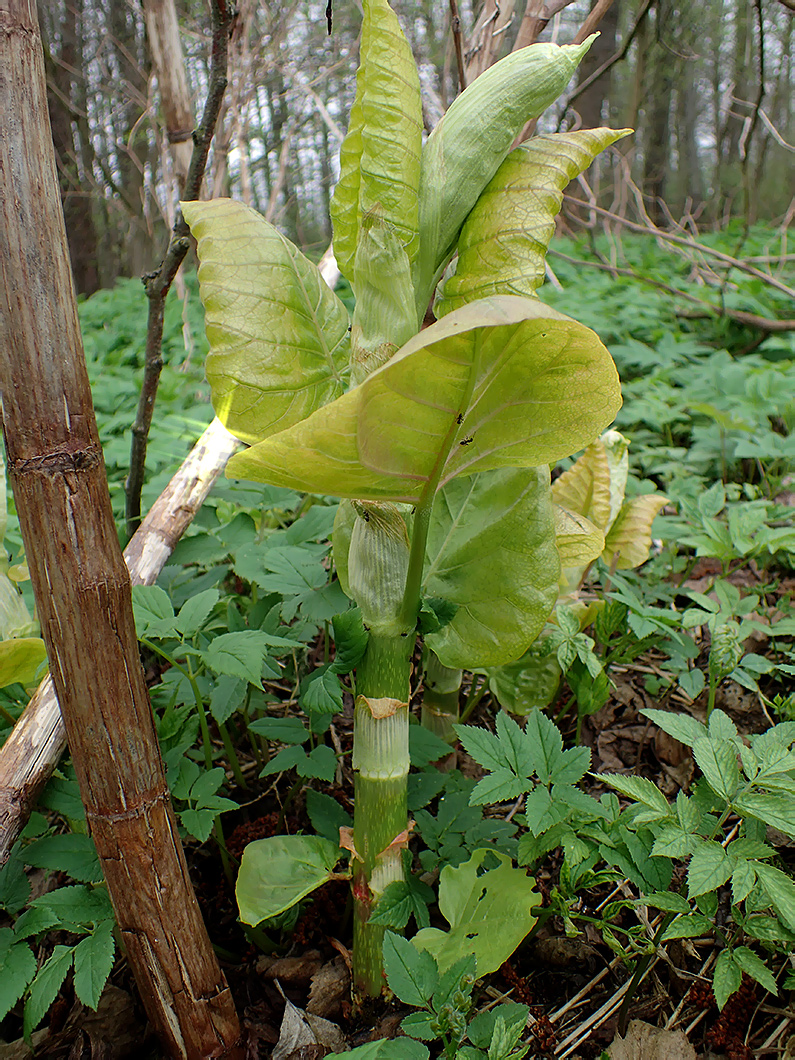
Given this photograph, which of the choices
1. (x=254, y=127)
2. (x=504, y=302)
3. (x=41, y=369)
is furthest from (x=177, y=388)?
(x=254, y=127)

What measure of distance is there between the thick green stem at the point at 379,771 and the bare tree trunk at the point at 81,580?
234mm

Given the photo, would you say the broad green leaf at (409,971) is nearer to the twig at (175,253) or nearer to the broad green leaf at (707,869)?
the broad green leaf at (707,869)

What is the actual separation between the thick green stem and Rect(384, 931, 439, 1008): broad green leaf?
0.14 meters

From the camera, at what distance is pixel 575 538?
1322 millimetres

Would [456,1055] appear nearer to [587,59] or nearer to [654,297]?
[654,297]

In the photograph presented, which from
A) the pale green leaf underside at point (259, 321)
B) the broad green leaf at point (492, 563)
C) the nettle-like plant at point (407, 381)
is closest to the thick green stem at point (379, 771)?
the nettle-like plant at point (407, 381)

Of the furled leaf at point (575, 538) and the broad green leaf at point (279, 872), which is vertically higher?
the furled leaf at point (575, 538)

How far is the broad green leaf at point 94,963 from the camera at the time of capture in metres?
0.87

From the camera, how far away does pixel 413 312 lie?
886 mm

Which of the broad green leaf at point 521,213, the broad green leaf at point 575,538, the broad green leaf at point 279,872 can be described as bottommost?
the broad green leaf at point 279,872

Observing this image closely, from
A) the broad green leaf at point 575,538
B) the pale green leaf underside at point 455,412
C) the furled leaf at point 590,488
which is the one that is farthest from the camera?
the furled leaf at point 590,488

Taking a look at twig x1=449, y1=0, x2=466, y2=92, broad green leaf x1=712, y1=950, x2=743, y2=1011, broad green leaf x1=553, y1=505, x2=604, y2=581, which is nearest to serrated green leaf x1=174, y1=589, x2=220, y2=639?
broad green leaf x1=553, y1=505, x2=604, y2=581

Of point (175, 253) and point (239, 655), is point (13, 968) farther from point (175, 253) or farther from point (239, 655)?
point (175, 253)

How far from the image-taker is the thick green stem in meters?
0.98
